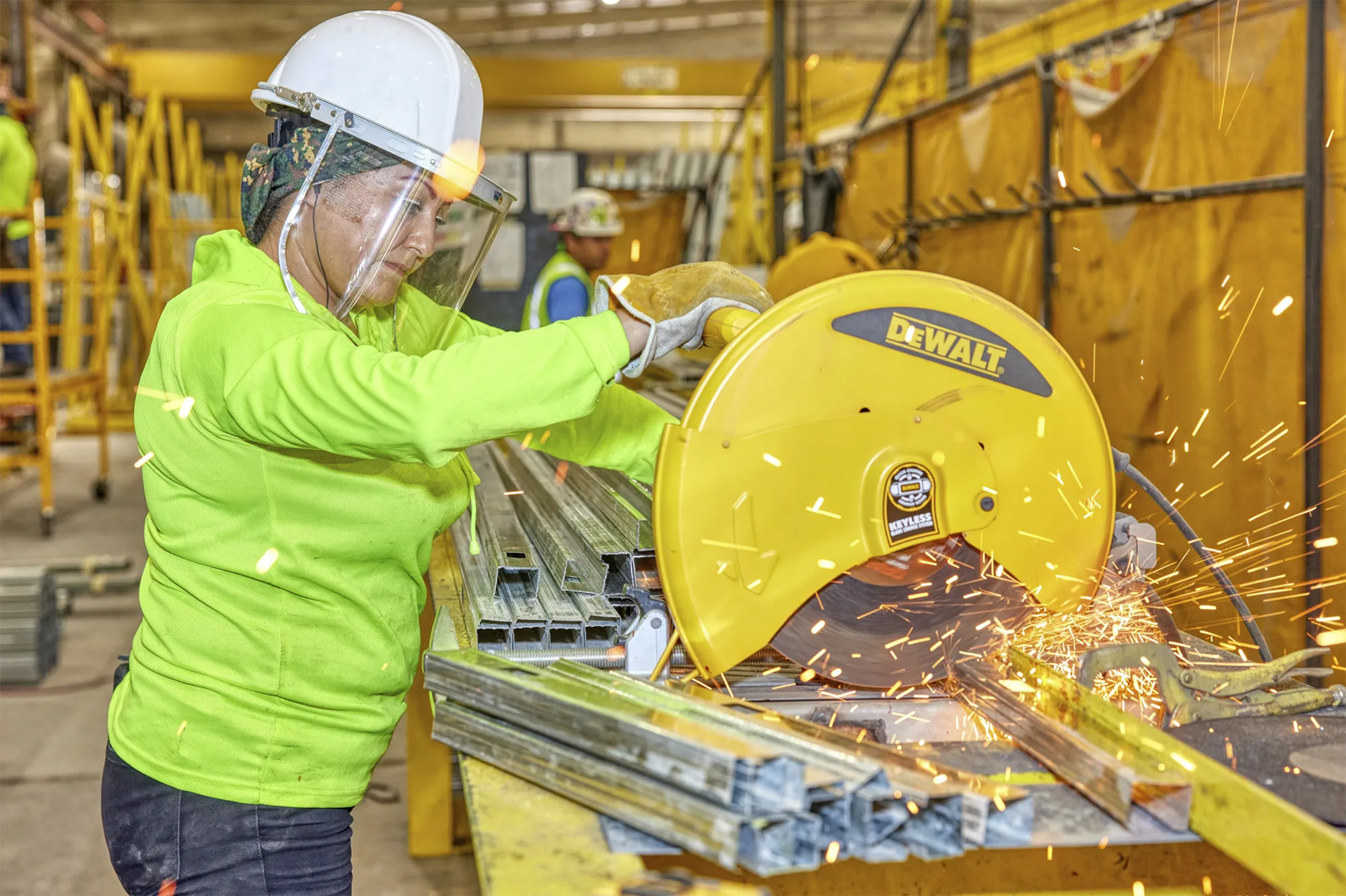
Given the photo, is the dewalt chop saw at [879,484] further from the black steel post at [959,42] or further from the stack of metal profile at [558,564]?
the black steel post at [959,42]

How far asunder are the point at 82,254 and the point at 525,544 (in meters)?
14.6

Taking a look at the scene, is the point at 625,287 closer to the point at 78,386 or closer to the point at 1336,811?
the point at 1336,811

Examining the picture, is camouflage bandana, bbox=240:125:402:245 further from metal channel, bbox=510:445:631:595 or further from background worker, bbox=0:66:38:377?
background worker, bbox=0:66:38:377

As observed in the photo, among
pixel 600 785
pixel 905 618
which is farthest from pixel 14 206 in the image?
pixel 600 785

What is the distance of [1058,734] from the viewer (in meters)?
1.56

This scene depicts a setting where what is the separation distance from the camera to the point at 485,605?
1894 mm

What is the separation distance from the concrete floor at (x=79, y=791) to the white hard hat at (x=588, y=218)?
277 centimetres

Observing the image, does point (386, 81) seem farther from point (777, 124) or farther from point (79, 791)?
point (777, 124)

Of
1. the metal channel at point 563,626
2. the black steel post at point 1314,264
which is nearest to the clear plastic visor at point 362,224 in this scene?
the metal channel at point 563,626

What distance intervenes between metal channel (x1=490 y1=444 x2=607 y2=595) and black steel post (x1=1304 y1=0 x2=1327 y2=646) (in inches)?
84.1

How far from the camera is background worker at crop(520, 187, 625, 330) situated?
5426 millimetres

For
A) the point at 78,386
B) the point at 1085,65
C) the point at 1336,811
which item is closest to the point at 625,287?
the point at 1336,811

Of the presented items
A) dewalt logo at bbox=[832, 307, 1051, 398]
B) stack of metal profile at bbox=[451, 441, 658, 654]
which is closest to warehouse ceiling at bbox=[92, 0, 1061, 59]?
stack of metal profile at bbox=[451, 441, 658, 654]

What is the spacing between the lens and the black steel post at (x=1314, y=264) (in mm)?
3307
